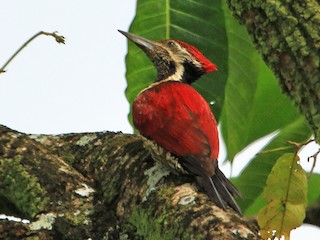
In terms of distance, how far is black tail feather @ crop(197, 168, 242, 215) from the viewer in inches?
125

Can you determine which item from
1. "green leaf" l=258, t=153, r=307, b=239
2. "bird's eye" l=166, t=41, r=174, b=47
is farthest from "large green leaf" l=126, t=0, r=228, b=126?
"green leaf" l=258, t=153, r=307, b=239

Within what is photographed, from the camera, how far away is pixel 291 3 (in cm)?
225

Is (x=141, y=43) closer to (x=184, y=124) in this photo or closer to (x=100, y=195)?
(x=184, y=124)

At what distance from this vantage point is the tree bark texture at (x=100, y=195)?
288cm

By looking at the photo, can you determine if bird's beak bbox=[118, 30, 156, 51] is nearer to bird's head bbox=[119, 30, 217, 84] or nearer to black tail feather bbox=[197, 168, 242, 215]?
bird's head bbox=[119, 30, 217, 84]

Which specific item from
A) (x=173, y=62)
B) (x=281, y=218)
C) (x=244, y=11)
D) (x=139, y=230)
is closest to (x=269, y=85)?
(x=173, y=62)

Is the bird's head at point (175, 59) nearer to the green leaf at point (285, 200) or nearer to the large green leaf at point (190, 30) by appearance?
the large green leaf at point (190, 30)

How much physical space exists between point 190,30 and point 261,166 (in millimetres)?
746

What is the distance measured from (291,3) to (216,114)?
2088 mm

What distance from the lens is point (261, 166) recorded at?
4.26 metres

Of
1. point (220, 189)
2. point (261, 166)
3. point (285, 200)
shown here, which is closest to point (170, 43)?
point (261, 166)

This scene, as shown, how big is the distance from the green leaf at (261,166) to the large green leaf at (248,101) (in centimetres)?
6

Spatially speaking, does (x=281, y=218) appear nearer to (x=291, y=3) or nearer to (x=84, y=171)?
(x=84, y=171)

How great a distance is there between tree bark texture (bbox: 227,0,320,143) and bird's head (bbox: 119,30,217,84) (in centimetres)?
255
